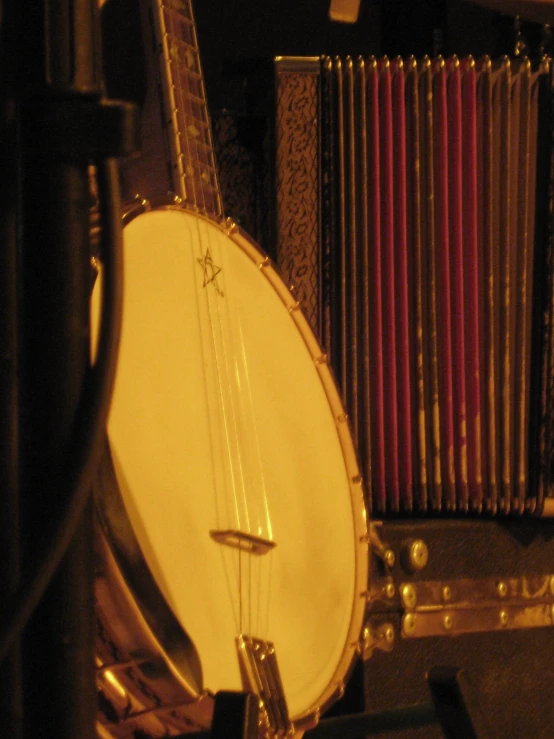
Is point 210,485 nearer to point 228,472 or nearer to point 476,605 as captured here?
point 228,472

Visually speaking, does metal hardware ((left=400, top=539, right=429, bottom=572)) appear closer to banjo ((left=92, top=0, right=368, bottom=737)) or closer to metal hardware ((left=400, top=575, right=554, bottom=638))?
metal hardware ((left=400, top=575, right=554, bottom=638))

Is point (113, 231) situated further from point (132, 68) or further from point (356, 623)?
point (132, 68)

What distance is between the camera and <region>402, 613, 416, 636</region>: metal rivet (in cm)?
100

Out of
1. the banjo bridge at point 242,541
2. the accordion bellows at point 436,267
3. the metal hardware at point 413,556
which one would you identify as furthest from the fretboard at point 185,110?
the metal hardware at point 413,556

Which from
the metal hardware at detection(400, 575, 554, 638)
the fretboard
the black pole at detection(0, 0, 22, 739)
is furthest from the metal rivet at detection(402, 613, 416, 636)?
the black pole at detection(0, 0, 22, 739)

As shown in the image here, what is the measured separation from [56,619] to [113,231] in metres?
0.13

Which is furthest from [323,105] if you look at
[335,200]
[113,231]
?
[113,231]

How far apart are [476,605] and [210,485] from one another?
0.47 m

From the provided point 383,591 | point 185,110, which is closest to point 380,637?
point 383,591

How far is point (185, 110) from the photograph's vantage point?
2.94 ft

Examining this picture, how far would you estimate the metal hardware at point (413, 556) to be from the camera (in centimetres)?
101

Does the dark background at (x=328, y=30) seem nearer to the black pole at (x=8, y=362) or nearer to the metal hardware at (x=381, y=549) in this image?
the metal hardware at (x=381, y=549)

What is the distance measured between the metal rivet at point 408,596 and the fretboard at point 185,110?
41cm

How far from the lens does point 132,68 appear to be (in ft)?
3.76
